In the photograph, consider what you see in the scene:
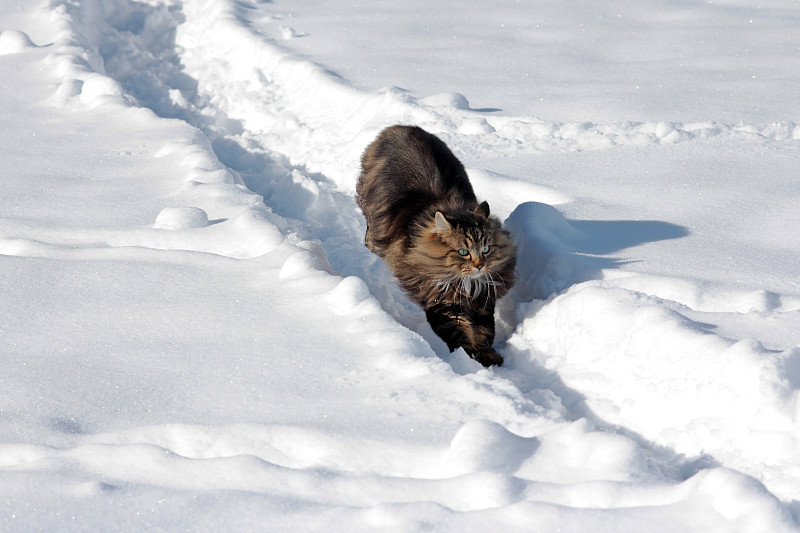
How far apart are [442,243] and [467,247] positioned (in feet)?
0.45

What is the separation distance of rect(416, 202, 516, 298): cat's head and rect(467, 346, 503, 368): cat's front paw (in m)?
0.38

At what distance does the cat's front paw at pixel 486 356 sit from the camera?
133 inches

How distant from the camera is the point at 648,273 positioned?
11.7 feet

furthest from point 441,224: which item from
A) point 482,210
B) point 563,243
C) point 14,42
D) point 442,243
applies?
point 14,42

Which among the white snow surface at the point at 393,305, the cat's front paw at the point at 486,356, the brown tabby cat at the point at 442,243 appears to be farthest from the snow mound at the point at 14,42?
the cat's front paw at the point at 486,356

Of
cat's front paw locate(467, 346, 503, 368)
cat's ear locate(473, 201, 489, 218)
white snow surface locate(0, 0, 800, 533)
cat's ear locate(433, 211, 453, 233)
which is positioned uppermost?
cat's ear locate(473, 201, 489, 218)

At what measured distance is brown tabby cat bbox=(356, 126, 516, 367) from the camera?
361 cm

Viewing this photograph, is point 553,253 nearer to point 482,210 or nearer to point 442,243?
point 482,210

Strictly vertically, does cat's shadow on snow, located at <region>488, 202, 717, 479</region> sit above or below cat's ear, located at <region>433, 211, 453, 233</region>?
below

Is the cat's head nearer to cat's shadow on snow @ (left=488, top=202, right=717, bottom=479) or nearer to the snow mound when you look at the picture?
cat's shadow on snow @ (left=488, top=202, right=717, bottom=479)

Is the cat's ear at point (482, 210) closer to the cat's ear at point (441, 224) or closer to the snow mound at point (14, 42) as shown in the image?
the cat's ear at point (441, 224)

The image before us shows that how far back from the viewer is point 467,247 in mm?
3617

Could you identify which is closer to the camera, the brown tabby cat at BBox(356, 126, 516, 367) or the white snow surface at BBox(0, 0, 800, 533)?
the white snow surface at BBox(0, 0, 800, 533)

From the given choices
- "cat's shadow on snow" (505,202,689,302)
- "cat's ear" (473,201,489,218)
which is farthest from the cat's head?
"cat's shadow on snow" (505,202,689,302)
